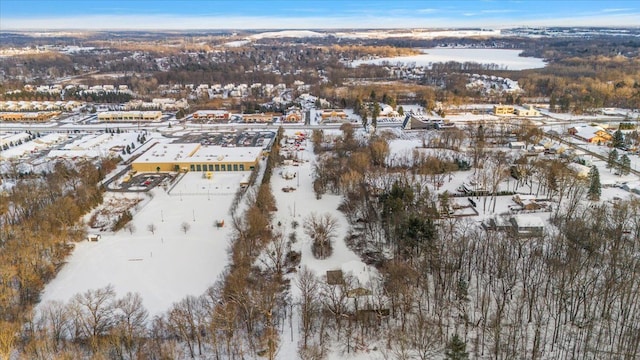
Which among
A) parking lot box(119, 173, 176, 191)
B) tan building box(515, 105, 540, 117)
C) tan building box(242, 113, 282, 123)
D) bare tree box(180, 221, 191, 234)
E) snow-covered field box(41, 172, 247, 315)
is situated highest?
tan building box(515, 105, 540, 117)

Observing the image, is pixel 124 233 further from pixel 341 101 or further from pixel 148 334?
pixel 341 101

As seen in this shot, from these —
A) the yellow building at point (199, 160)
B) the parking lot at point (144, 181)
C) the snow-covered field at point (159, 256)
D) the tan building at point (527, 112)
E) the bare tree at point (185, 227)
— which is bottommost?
the snow-covered field at point (159, 256)

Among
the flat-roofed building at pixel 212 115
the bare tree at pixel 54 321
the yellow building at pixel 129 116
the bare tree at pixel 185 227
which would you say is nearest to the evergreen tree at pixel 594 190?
the bare tree at pixel 185 227

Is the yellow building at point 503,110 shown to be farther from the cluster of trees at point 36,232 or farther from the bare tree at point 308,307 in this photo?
the bare tree at point 308,307

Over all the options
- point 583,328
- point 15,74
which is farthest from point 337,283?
point 15,74

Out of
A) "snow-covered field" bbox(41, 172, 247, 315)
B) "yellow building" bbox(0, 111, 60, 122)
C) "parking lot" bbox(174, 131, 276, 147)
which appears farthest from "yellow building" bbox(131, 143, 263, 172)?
"yellow building" bbox(0, 111, 60, 122)

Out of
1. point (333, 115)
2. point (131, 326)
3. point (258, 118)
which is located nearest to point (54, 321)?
point (131, 326)

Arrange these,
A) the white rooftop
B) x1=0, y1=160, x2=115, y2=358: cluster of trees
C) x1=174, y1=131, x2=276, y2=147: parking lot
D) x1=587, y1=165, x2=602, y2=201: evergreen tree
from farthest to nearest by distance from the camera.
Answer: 1. x1=174, y1=131, x2=276, y2=147: parking lot
2. the white rooftop
3. x1=587, y1=165, x2=602, y2=201: evergreen tree
4. x1=0, y1=160, x2=115, y2=358: cluster of trees

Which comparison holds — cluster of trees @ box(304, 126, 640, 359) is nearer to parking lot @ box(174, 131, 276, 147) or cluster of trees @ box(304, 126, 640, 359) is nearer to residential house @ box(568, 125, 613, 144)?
residential house @ box(568, 125, 613, 144)
